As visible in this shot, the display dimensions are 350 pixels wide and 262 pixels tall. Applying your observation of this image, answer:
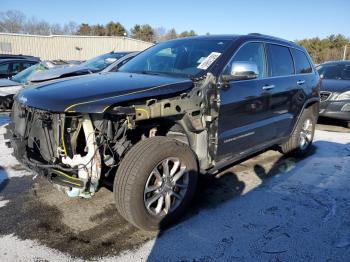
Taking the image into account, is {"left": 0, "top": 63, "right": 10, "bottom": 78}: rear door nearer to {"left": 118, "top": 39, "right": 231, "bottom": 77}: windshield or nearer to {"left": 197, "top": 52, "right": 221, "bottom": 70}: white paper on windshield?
{"left": 118, "top": 39, "right": 231, "bottom": 77}: windshield

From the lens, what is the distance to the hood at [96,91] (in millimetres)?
2645

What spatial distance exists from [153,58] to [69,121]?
1.69 metres

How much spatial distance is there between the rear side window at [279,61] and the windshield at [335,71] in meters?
4.87

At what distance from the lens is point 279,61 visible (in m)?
4.54

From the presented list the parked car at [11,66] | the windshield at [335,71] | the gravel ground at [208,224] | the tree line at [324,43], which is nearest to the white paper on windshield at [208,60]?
the gravel ground at [208,224]

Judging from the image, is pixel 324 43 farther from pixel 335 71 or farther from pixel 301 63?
pixel 301 63

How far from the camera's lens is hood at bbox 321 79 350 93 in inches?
314

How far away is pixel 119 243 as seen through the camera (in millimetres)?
2943

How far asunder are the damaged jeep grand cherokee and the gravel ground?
0.30 metres

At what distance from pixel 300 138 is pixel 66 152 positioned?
386 centimetres

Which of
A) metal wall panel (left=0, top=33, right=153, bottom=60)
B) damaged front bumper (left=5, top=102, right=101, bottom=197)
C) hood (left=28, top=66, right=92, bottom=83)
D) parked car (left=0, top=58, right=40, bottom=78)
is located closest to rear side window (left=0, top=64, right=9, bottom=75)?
parked car (left=0, top=58, right=40, bottom=78)

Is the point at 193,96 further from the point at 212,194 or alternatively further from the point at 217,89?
the point at 212,194

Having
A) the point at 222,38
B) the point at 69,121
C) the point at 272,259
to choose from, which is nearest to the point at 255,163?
the point at 222,38

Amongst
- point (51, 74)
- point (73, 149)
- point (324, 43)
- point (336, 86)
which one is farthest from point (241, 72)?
point (324, 43)
